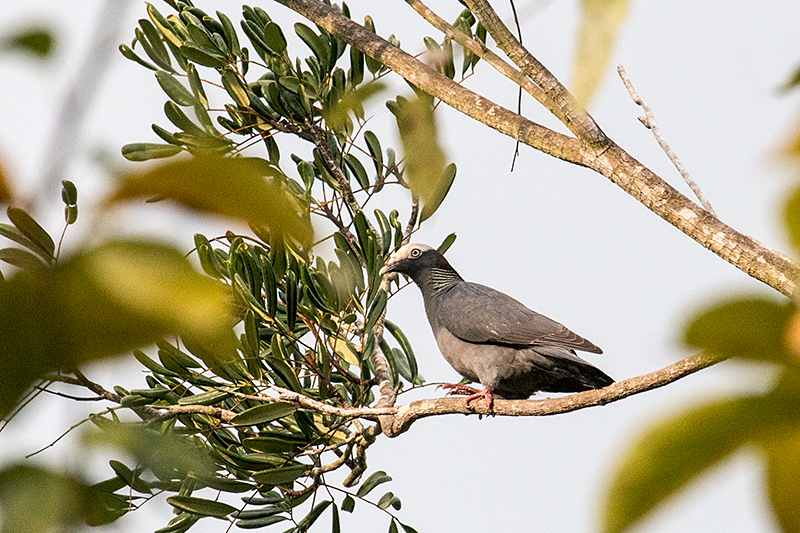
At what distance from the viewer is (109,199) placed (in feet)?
0.87

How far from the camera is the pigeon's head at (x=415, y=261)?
3.48 m

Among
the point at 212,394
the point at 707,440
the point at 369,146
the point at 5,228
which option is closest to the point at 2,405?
the point at 707,440

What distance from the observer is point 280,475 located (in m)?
2.18

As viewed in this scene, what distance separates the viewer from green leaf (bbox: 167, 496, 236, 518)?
6.56ft

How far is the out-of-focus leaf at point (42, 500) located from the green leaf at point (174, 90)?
234cm

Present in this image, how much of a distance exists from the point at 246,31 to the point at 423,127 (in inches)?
83.9

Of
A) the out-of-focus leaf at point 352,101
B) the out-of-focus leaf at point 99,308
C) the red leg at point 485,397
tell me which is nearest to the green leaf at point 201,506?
the red leg at point 485,397

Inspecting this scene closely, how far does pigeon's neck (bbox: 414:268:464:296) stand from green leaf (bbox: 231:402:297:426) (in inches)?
61.6

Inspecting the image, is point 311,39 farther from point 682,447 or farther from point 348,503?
point 682,447

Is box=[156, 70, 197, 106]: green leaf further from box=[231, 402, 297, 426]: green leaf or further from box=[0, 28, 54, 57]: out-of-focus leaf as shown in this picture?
box=[0, 28, 54, 57]: out-of-focus leaf

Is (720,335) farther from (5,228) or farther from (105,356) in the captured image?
(5,228)

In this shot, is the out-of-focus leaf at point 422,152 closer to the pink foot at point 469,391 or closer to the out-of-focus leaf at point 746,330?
the out-of-focus leaf at point 746,330

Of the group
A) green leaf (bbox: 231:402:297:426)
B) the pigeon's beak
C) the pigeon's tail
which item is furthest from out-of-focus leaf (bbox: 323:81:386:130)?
the pigeon's beak

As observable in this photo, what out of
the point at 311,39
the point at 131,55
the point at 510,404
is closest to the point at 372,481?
the point at 510,404
